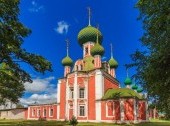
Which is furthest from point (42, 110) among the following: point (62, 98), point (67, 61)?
point (67, 61)

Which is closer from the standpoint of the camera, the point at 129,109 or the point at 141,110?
the point at 129,109

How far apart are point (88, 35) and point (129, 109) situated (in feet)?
56.1

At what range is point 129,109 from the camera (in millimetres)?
35594

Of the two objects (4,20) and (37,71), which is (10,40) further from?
(37,71)

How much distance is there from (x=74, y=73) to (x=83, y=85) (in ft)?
8.48

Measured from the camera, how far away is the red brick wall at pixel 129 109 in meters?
35.5

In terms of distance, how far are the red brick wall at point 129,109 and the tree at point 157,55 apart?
832 inches

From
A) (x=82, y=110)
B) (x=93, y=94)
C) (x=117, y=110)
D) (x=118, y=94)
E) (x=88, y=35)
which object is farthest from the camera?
(x=88, y=35)

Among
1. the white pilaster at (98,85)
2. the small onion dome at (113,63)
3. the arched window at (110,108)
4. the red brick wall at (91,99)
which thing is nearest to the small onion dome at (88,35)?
the small onion dome at (113,63)

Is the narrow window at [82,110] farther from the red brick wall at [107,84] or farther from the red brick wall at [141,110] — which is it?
the red brick wall at [141,110]

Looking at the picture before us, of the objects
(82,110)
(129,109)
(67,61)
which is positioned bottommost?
(82,110)

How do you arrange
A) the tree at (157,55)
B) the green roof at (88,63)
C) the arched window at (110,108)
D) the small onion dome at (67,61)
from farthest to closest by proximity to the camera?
the small onion dome at (67,61) → the green roof at (88,63) → the arched window at (110,108) → the tree at (157,55)

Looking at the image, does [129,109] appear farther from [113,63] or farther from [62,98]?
[113,63]

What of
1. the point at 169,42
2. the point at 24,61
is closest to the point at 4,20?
the point at 24,61
